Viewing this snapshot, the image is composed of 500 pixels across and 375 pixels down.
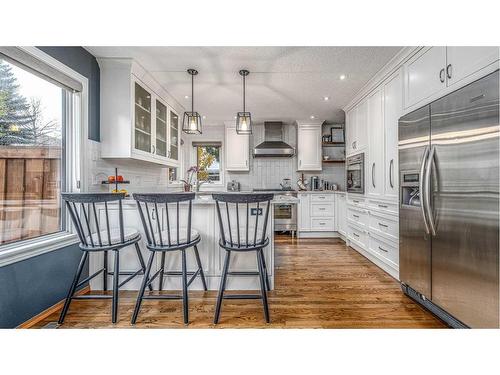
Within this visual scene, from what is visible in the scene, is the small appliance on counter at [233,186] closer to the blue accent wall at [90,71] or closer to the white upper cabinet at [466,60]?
the blue accent wall at [90,71]

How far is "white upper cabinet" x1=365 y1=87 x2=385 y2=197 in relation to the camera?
9.32 feet

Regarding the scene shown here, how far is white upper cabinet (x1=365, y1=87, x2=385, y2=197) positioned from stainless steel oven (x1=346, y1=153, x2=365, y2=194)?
15 centimetres

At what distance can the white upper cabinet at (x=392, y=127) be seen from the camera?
248 centimetres

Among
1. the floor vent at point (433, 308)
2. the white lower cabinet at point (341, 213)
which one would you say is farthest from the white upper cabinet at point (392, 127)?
the white lower cabinet at point (341, 213)

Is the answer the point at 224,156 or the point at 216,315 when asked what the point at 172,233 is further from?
the point at 224,156

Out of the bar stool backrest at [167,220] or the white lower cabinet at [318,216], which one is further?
the white lower cabinet at [318,216]

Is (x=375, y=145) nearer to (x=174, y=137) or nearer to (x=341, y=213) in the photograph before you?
(x=341, y=213)

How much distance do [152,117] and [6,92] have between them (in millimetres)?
1453

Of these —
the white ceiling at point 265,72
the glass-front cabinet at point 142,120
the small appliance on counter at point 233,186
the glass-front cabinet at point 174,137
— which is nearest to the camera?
the white ceiling at point 265,72

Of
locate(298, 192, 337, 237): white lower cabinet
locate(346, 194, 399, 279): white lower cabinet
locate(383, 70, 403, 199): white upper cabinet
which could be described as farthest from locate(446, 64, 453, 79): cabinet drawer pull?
locate(298, 192, 337, 237): white lower cabinet

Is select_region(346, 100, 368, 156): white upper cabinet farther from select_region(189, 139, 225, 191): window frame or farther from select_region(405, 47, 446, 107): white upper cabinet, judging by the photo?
select_region(189, 139, 225, 191): window frame

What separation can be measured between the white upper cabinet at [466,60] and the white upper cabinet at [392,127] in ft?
2.33

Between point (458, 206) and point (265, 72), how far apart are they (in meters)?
2.30
